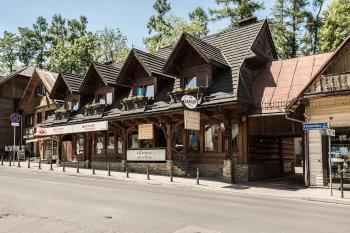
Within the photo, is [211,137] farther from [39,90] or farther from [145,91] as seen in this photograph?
[39,90]

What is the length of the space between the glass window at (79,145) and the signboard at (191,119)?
630 inches

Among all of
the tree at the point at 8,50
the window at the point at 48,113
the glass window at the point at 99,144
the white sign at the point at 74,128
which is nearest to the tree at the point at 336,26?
the white sign at the point at 74,128

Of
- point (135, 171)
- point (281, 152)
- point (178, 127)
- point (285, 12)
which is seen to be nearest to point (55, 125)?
point (135, 171)

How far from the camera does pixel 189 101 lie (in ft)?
73.1

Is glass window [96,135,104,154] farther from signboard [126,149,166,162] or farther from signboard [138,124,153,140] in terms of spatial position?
signboard [138,124,153,140]

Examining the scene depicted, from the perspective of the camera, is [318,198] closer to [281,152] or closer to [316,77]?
[316,77]

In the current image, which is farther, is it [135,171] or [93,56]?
[93,56]

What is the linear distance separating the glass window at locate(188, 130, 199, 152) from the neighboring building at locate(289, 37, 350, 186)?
7554 mm

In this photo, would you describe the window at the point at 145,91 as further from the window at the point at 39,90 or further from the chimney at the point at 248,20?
the window at the point at 39,90

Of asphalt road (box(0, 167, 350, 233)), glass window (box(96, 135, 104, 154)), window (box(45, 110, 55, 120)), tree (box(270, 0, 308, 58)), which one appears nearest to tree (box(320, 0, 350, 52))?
tree (box(270, 0, 308, 58))

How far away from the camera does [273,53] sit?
29.6 metres

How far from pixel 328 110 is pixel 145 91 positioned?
14078 millimetres

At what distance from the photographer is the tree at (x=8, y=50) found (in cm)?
6475

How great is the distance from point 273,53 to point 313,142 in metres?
11.7
